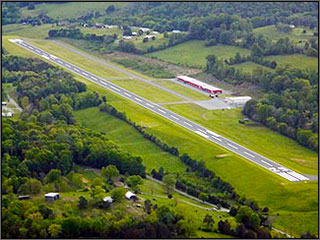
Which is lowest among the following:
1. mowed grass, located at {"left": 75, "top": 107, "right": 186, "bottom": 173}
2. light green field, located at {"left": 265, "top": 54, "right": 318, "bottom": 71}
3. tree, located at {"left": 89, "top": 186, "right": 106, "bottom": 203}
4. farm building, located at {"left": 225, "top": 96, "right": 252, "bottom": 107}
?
farm building, located at {"left": 225, "top": 96, "right": 252, "bottom": 107}

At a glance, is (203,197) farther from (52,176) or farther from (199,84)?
(199,84)

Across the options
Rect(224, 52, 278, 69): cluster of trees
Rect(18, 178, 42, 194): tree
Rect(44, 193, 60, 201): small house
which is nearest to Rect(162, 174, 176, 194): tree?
Rect(44, 193, 60, 201): small house

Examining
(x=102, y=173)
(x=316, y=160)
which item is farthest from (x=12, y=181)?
(x=316, y=160)

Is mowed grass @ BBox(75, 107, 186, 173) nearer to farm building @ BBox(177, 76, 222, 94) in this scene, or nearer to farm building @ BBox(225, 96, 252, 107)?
farm building @ BBox(225, 96, 252, 107)

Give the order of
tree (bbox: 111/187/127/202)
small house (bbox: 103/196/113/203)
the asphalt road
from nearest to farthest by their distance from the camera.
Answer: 1. small house (bbox: 103/196/113/203)
2. tree (bbox: 111/187/127/202)
3. the asphalt road

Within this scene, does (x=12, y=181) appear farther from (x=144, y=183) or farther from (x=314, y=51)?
(x=314, y=51)
